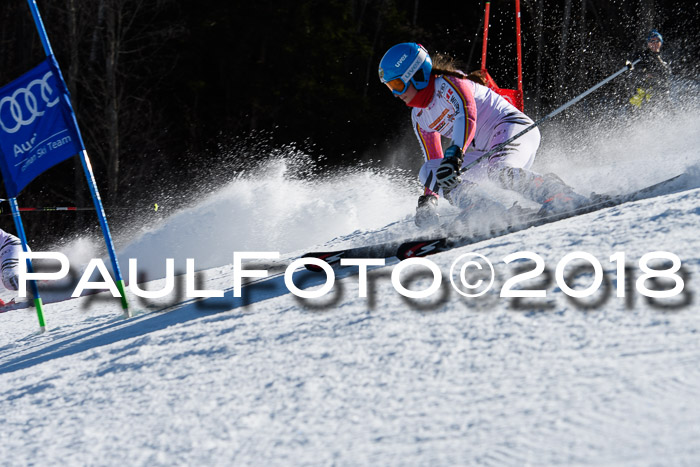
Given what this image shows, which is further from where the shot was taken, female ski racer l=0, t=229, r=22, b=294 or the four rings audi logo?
female ski racer l=0, t=229, r=22, b=294

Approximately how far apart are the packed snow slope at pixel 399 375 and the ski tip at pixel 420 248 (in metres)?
0.22

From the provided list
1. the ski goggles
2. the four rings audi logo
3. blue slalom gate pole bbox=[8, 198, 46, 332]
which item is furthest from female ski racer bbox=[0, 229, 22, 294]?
the ski goggles

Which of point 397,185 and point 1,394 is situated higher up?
point 397,185

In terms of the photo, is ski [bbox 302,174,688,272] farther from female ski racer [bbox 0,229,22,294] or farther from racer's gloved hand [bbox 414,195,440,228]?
female ski racer [bbox 0,229,22,294]

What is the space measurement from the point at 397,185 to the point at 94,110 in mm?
8091

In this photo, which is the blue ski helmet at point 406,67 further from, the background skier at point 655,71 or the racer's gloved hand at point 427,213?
the background skier at point 655,71

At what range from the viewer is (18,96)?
4.84 m

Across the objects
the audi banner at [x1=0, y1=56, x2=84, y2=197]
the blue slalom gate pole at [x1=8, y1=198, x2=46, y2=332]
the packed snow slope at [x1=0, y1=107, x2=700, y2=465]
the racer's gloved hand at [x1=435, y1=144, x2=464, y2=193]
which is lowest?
the packed snow slope at [x1=0, y1=107, x2=700, y2=465]

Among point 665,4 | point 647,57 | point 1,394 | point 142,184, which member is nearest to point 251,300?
point 1,394

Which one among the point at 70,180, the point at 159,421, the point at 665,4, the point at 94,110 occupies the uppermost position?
the point at 665,4

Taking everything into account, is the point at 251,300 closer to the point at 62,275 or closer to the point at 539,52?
the point at 62,275

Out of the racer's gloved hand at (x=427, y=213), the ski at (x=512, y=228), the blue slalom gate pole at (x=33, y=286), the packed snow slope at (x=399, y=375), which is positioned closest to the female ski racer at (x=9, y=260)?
the blue slalom gate pole at (x=33, y=286)

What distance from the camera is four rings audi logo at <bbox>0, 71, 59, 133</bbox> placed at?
4.81m

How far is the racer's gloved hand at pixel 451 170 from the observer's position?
15.3ft
